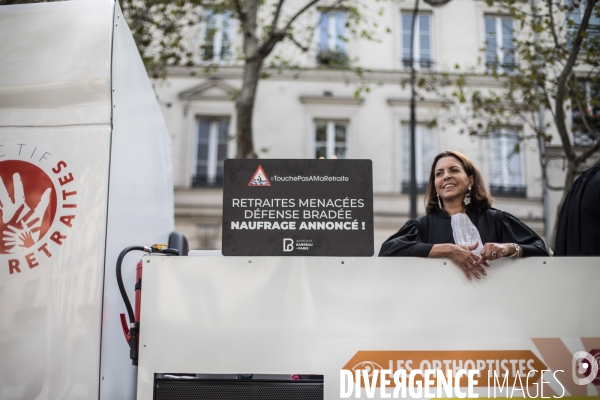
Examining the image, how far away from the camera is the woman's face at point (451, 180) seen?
3580 mm

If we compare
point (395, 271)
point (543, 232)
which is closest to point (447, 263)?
point (395, 271)

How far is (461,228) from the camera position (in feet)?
11.1

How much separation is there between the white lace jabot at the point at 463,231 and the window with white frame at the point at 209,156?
639 inches

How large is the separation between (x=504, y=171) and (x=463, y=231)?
16.9m

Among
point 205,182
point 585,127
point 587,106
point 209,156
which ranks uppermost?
point 209,156

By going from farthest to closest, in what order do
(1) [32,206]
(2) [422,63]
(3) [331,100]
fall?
(2) [422,63] → (3) [331,100] → (1) [32,206]

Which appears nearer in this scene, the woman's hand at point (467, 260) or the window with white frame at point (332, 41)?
the woman's hand at point (467, 260)

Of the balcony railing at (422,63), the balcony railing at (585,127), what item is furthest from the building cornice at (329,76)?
the balcony railing at (585,127)

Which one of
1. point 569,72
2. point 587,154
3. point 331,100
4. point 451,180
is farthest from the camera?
point 331,100

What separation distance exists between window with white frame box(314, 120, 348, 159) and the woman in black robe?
15381 mm

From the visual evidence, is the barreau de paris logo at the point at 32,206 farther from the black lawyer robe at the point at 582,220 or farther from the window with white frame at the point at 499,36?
the window with white frame at the point at 499,36

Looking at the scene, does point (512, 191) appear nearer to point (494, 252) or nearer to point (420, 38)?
point (420, 38)

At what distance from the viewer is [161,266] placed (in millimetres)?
2686

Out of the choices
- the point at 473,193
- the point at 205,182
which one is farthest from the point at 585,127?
the point at 205,182
